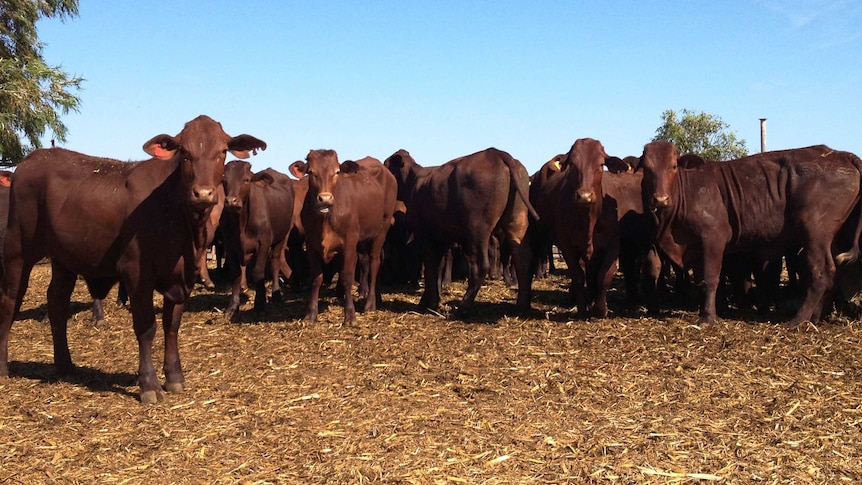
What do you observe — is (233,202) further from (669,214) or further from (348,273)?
(669,214)

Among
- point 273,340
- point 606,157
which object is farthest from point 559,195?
point 273,340

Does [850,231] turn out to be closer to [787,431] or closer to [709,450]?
[787,431]

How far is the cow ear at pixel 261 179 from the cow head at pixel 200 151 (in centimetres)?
480

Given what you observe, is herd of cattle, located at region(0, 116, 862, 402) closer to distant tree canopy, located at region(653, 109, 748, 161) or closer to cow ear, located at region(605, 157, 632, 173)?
cow ear, located at region(605, 157, 632, 173)

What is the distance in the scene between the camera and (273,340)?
28.9 ft

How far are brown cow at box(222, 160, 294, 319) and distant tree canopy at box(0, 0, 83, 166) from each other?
Result: 1360cm

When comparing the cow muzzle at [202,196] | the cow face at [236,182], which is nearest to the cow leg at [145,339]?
the cow muzzle at [202,196]

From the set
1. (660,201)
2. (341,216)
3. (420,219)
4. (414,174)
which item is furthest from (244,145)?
(414,174)

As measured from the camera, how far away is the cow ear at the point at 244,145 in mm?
6363

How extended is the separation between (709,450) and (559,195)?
550 centimetres

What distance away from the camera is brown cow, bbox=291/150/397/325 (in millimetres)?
9704

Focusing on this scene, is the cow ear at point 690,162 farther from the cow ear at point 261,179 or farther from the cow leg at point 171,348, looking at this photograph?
the cow leg at point 171,348

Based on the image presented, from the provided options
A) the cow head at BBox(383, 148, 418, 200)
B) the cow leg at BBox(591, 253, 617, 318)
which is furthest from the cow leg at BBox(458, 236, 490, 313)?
the cow head at BBox(383, 148, 418, 200)

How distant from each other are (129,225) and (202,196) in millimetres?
962
